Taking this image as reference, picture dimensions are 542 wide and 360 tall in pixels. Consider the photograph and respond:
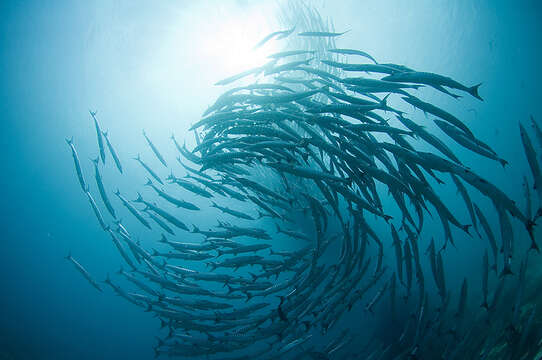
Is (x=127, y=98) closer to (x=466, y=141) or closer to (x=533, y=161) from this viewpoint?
(x=466, y=141)

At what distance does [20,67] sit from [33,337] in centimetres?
3255

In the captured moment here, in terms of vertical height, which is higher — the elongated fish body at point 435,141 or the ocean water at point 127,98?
the ocean water at point 127,98

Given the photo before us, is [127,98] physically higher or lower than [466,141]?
higher

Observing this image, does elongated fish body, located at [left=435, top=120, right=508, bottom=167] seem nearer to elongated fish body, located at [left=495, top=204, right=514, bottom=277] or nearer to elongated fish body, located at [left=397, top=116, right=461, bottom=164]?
elongated fish body, located at [left=397, top=116, right=461, bottom=164]

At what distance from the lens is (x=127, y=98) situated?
51.9ft

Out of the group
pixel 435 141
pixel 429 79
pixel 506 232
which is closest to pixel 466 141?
pixel 435 141

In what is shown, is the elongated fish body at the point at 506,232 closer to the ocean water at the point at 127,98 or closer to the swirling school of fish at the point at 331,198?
the swirling school of fish at the point at 331,198

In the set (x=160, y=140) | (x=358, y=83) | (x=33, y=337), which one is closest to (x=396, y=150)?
(x=358, y=83)

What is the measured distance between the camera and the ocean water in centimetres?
1209

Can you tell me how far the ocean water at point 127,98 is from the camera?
12086 mm

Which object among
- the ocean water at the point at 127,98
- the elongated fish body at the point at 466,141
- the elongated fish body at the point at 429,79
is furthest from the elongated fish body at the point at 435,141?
the ocean water at the point at 127,98

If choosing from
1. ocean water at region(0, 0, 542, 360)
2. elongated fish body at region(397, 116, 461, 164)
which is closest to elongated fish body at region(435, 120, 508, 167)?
elongated fish body at region(397, 116, 461, 164)

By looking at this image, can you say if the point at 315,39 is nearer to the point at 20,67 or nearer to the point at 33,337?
the point at 20,67

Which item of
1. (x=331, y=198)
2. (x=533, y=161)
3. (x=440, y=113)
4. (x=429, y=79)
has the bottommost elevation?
(x=533, y=161)
